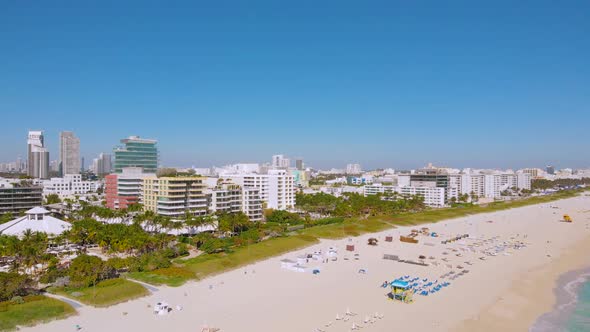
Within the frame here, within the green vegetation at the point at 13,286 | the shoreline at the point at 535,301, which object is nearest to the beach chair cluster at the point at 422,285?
the shoreline at the point at 535,301

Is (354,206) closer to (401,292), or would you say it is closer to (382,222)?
(382,222)

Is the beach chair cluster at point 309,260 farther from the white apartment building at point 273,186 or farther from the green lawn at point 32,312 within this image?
the white apartment building at point 273,186

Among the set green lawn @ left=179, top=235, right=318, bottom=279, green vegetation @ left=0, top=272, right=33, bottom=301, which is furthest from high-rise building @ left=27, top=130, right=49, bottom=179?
green vegetation @ left=0, top=272, right=33, bottom=301

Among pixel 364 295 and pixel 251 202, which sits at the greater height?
pixel 251 202

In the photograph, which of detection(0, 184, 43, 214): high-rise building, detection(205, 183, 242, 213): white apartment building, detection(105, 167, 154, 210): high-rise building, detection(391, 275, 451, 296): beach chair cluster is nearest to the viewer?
detection(391, 275, 451, 296): beach chair cluster

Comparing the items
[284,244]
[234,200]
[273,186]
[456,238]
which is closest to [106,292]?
[284,244]

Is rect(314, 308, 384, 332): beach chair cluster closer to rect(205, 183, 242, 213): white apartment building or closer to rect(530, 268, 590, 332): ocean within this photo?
rect(530, 268, 590, 332): ocean
